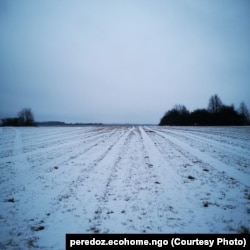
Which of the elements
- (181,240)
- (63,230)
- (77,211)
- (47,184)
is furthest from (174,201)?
(47,184)

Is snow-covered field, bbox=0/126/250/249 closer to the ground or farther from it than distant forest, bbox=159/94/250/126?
closer to the ground

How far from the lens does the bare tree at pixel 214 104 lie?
109500 millimetres

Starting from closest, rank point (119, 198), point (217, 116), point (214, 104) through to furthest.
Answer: point (119, 198), point (217, 116), point (214, 104)

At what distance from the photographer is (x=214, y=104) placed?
110562 millimetres

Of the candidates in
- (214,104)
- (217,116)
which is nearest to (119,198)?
(217,116)

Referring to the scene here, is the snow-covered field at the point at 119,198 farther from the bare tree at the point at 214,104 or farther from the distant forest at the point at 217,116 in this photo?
the bare tree at the point at 214,104

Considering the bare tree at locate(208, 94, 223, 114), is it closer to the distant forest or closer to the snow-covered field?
the distant forest

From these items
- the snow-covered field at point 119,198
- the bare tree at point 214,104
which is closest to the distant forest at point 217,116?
the bare tree at point 214,104

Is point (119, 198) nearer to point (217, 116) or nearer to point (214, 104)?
point (217, 116)

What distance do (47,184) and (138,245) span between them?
17.1ft

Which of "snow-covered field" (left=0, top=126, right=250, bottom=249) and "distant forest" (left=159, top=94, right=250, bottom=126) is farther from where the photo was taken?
"distant forest" (left=159, top=94, right=250, bottom=126)

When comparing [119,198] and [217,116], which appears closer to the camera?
[119,198]

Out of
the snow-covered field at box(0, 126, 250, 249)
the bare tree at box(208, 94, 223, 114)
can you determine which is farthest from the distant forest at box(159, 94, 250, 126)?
the snow-covered field at box(0, 126, 250, 249)

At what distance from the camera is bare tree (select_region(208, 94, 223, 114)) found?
10950cm
